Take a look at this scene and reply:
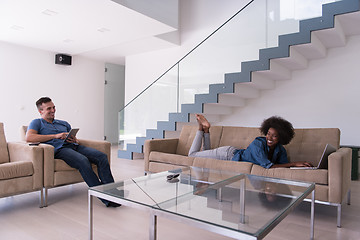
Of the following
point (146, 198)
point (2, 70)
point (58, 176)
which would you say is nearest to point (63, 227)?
point (58, 176)

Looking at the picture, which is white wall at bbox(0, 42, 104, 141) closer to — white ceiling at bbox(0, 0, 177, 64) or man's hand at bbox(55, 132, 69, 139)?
white ceiling at bbox(0, 0, 177, 64)

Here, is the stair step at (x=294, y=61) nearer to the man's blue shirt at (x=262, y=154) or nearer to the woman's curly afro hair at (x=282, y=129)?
the woman's curly afro hair at (x=282, y=129)

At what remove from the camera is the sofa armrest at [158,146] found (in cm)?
385

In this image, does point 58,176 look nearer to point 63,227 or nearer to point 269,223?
point 63,227

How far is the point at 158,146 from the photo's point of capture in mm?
3945

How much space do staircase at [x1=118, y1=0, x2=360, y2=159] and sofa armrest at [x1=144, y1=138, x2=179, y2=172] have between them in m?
1.15

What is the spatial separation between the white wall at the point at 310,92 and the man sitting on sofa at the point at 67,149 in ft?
12.1

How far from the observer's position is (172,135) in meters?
5.78

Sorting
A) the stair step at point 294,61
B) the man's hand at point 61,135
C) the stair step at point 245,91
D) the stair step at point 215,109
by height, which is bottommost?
the man's hand at point 61,135

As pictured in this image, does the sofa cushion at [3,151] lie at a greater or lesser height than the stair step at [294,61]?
lesser

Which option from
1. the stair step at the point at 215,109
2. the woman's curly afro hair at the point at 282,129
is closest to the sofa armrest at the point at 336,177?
the woman's curly afro hair at the point at 282,129

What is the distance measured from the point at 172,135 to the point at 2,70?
4.20 m

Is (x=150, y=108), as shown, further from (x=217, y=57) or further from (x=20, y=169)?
(x=20, y=169)

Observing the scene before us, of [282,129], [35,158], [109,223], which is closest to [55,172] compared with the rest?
[35,158]
